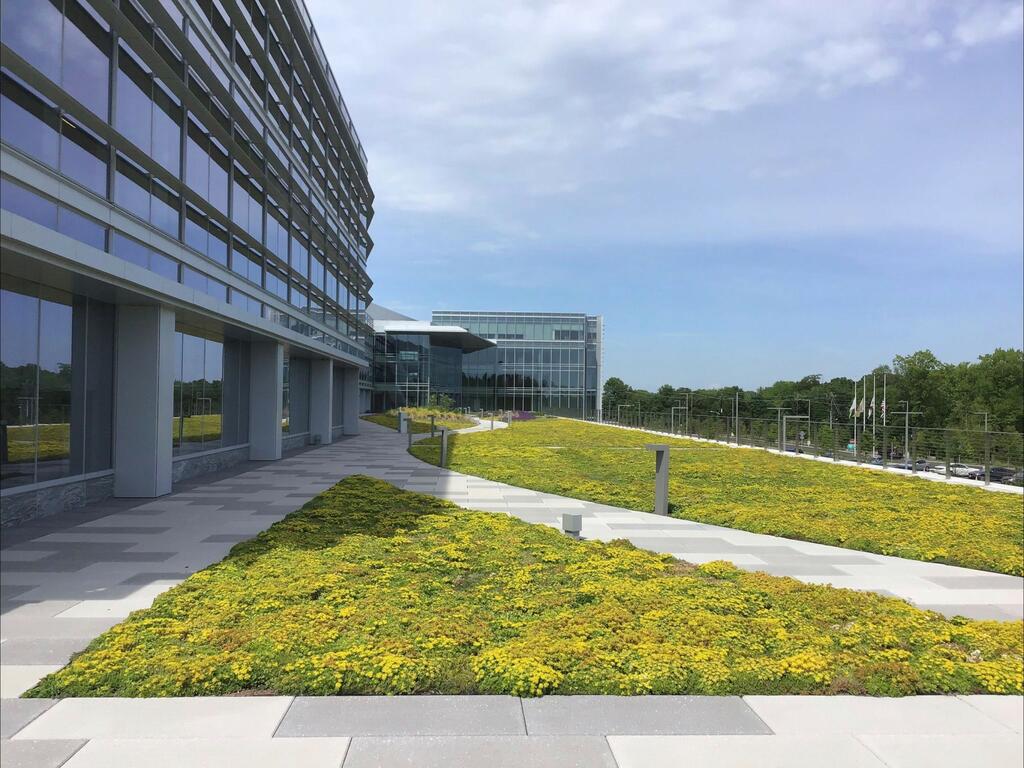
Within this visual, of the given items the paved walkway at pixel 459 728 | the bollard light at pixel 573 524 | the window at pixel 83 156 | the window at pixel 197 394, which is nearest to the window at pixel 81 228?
the window at pixel 83 156

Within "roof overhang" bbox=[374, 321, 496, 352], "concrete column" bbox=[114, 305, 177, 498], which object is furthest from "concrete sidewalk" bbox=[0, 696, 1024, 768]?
"roof overhang" bbox=[374, 321, 496, 352]

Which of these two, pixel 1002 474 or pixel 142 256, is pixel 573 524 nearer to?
pixel 142 256

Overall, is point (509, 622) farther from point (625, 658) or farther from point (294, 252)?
point (294, 252)

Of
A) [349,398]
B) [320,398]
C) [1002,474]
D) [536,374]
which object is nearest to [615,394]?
[536,374]

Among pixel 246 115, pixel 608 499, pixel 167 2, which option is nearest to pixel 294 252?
pixel 246 115

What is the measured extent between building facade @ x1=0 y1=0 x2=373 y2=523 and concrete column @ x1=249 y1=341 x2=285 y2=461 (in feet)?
0.22

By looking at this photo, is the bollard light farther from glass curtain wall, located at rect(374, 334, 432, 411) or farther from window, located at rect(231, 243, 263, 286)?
glass curtain wall, located at rect(374, 334, 432, 411)

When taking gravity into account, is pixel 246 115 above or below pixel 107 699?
above

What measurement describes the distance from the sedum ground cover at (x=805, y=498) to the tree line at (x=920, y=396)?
42.9 m

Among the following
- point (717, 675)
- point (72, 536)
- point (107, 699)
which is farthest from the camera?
point (72, 536)

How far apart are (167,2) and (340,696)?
15.3 metres

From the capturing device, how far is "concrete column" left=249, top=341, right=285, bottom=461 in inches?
835

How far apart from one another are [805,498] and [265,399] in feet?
57.0

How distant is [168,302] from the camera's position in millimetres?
12906
